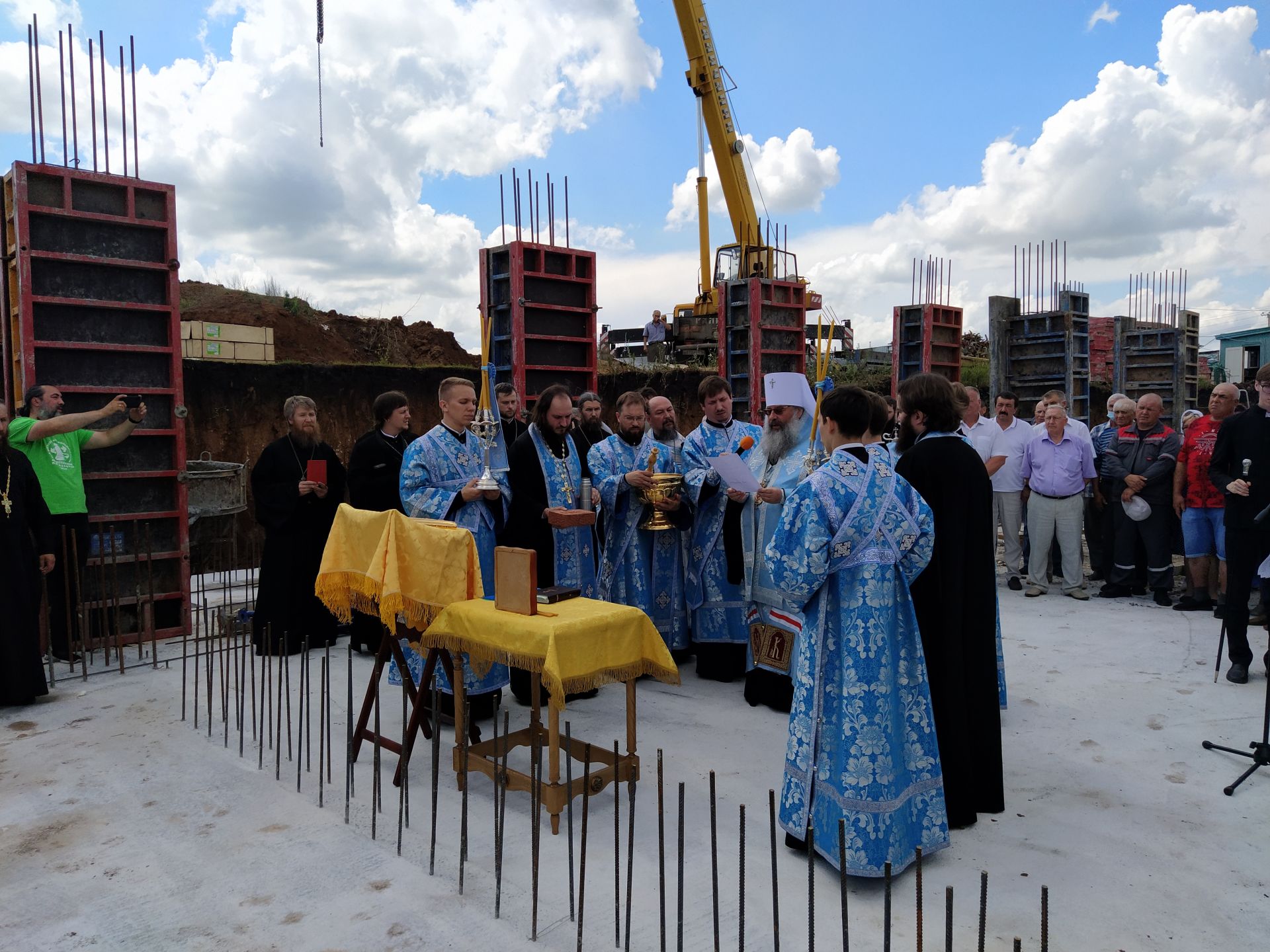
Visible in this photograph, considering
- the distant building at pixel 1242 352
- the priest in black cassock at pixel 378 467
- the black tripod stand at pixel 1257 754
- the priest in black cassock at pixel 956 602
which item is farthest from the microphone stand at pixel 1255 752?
the distant building at pixel 1242 352

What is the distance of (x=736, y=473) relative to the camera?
200 inches

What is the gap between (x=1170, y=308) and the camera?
19578 mm

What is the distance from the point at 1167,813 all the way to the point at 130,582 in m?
7.71

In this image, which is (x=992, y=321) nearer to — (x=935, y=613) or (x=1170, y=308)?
(x=1170, y=308)

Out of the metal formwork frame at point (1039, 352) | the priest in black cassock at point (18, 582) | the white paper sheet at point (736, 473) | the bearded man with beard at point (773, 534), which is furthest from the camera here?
the metal formwork frame at point (1039, 352)

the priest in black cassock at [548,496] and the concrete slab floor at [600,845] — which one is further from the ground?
the priest in black cassock at [548,496]

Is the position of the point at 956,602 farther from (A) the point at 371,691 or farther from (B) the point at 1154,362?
(B) the point at 1154,362

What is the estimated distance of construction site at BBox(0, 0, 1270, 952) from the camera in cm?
333

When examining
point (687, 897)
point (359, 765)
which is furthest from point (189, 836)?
point (687, 897)

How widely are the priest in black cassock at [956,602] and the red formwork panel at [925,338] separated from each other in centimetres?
1027

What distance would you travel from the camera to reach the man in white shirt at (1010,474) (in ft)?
30.6

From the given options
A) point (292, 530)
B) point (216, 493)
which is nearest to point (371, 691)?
point (292, 530)

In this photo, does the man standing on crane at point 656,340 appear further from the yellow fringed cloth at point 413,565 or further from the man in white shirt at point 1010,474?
the yellow fringed cloth at point 413,565

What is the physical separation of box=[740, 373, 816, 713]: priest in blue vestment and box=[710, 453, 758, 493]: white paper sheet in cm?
46
